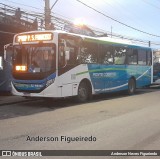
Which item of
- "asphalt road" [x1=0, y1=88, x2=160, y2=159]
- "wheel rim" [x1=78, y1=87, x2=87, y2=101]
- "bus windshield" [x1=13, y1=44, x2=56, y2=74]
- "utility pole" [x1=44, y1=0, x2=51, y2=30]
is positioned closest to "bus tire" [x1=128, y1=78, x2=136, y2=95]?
"wheel rim" [x1=78, y1=87, x2=87, y2=101]

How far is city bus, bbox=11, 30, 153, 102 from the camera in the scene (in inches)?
606

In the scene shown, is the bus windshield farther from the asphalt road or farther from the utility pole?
the utility pole

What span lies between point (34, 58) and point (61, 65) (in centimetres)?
118

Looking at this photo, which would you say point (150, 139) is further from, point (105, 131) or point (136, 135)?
point (105, 131)

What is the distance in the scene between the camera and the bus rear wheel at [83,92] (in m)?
17.1

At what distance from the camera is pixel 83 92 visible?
1741 centimetres

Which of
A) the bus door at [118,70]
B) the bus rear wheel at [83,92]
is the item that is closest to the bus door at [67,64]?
the bus rear wheel at [83,92]

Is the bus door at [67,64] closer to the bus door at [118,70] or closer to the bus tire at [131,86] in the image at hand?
the bus door at [118,70]

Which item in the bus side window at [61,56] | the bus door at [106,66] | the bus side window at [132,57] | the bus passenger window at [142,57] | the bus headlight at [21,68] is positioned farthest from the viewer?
the bus passenger window at [142,57]

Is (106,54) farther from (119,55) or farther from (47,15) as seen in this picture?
(47,15)

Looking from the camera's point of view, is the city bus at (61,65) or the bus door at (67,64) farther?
the bus door at (67,64)

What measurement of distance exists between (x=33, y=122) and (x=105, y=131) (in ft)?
8.39

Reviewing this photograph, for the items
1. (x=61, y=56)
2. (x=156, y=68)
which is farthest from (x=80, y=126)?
(x=156, y=68)

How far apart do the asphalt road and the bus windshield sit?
1545 mm
